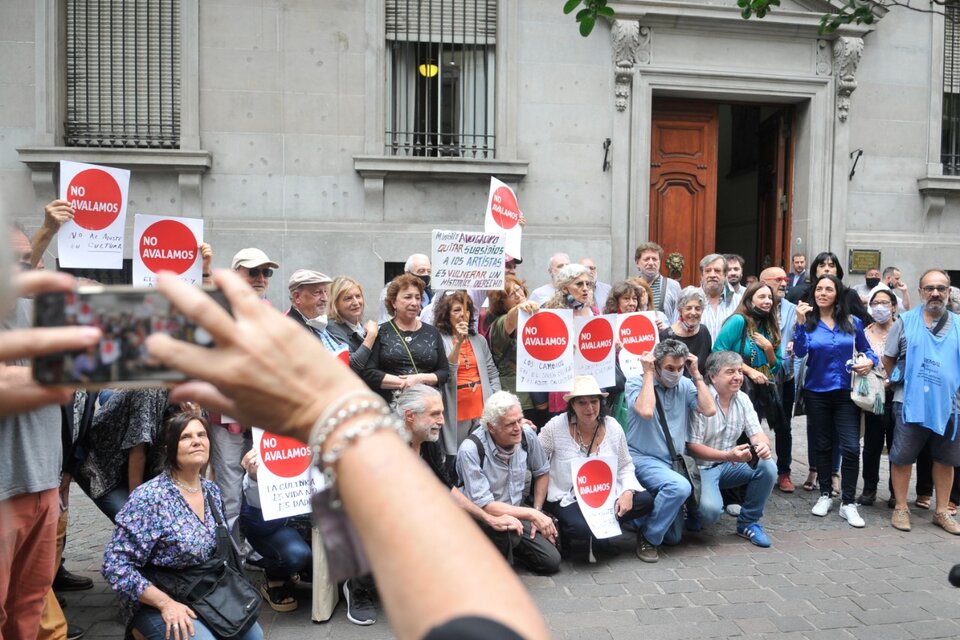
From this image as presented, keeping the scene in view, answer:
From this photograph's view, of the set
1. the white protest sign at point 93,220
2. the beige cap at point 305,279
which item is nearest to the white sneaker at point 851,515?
the beige cap at point 305,279

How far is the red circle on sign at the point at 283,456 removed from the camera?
15.2 ft

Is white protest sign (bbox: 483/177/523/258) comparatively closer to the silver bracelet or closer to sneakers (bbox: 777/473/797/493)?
sneakers (bbox: 777/473/797/493)

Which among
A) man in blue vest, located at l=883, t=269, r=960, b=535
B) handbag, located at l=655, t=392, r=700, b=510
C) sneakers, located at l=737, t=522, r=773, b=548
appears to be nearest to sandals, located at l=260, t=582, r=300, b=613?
handbag, located at l=655, t=392, r=700, b=510

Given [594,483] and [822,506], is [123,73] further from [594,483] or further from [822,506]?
[822,506]

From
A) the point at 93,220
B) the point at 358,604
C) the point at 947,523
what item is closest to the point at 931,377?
the point at 947,523

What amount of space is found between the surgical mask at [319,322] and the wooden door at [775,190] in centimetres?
945

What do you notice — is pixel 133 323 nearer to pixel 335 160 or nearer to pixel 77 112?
pixel 335 160

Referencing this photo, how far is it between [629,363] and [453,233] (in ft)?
6.17

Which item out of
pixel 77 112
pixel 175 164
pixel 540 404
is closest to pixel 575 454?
pixel 540 404

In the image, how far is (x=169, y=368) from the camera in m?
0.98

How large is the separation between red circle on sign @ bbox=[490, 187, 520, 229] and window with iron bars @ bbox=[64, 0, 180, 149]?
574 centimetres

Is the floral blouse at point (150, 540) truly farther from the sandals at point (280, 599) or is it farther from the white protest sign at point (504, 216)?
the white protest sign at point (504, 216)

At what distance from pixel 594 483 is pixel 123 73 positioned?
907 centimetres

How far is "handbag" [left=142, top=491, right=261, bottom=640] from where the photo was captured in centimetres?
381
